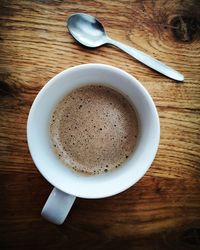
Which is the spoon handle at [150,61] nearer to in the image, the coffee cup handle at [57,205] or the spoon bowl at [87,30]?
the spoon bowl at [87,30]

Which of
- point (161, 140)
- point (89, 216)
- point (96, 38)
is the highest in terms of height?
point (96, 38)

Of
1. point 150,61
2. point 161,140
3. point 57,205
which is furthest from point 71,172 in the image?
point 150,61

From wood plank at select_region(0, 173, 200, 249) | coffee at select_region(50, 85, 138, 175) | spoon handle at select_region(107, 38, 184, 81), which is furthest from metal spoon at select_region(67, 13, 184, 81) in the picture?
wood plank at select_region(0, 173, 200, 249)

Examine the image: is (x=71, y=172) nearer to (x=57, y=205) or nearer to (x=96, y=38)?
(x=57, y=205)

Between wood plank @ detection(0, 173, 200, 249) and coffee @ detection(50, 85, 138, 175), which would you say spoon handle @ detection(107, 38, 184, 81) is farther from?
wood plank @ detection(0, 173, 200, 249)

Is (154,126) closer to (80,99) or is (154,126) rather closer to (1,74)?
(80,99)

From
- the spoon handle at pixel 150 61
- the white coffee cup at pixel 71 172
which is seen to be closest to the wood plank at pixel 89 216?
the white coffee cup at pixel 71 172

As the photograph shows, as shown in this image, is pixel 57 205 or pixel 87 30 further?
pixel 87 30

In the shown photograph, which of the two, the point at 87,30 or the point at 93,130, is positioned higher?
the point at 87,30

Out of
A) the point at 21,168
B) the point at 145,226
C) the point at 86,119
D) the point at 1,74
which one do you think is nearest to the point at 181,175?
the point at 145,226
